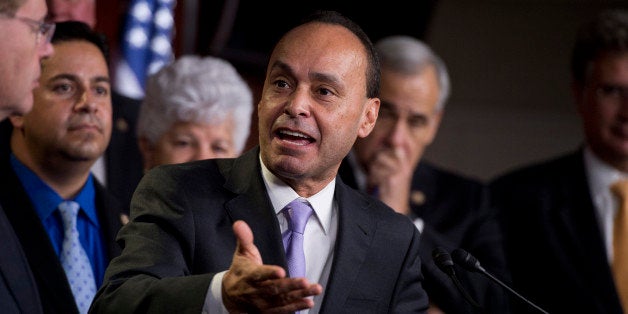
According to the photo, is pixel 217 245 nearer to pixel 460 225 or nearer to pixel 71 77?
→ pixel 71 77

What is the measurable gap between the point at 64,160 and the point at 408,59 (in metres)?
1.22

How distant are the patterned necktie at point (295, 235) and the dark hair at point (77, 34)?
1025mm

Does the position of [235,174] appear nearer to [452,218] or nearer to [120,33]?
[452,218]

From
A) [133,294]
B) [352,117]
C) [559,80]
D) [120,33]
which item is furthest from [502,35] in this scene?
[133,294]

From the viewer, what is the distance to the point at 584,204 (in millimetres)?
3215

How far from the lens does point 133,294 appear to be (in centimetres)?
167

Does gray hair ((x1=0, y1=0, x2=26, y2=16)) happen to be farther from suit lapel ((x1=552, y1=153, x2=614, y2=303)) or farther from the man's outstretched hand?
suit lapel ((x1=552, y1=153, x2=614, y2=303))

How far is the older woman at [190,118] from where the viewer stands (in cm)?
293

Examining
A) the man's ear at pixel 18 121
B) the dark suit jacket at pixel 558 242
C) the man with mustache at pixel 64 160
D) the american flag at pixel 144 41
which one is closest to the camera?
the man with mustache at pixel 64 160

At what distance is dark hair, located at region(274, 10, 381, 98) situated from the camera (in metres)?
1.90

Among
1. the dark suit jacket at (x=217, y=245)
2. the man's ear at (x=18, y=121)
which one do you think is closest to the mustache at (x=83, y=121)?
the man's ear at (x=18, y=121)

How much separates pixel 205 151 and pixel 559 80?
3306 millimetres

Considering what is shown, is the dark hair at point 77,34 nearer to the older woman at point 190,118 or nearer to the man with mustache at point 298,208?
the older woman at point 190,118

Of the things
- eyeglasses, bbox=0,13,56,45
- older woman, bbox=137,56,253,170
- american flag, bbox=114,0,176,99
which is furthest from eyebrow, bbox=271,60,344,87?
american flag, bbox=114,0,176,99
